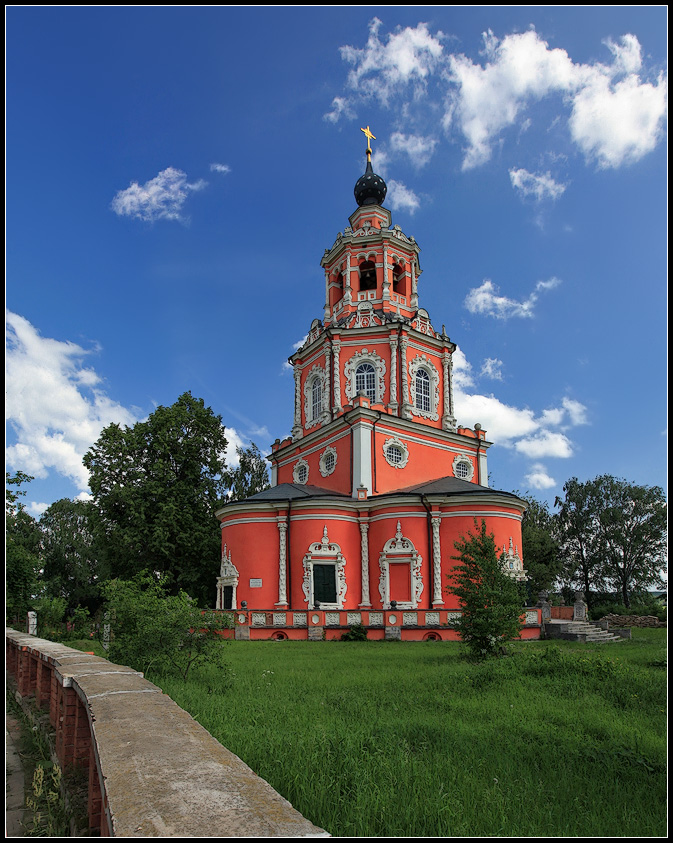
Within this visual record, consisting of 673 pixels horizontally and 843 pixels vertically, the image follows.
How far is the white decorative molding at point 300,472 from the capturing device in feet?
102

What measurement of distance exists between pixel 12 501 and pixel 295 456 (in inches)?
564

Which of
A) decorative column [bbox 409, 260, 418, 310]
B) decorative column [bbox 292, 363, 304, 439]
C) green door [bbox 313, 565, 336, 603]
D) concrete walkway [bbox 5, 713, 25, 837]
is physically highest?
decorative column [bbox 409, 260, 418, 310]

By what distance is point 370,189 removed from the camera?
35844 millimetres

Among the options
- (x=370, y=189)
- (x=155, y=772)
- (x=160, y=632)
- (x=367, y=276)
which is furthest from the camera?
(x=370, y=189)

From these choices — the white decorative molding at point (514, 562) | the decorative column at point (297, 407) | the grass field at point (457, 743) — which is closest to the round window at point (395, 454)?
the decorative column at point (297, 407)

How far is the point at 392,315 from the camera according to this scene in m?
31.4

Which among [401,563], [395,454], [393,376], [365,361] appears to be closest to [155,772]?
[401,563]

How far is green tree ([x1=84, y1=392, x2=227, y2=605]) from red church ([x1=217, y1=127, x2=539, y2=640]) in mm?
3711

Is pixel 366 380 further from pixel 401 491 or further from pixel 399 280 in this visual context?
pixel 399 280

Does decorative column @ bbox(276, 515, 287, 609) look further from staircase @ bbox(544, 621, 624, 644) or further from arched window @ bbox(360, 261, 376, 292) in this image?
arched window @ bbox(360, 261, 376, 292)

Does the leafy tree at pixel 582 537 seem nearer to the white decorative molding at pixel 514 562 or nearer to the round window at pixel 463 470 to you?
the round window at pixel 463 470

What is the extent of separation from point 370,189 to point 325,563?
2292 cm

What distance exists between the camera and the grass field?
388 centimetres

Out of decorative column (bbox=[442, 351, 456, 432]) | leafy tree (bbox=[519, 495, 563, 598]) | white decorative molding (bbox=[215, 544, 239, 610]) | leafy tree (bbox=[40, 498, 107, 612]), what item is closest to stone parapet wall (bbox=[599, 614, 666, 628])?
leafy tree (bbox=[519, 495, 563, 598])
